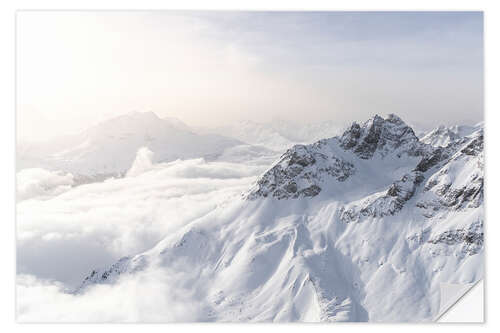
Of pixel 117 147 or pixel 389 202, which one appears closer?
pixel 117 147

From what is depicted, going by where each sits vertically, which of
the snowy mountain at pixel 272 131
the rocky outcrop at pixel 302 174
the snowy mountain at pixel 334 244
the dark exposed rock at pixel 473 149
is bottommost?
the snowy mountain at pixel 334 244

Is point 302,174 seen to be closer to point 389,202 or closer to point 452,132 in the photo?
point 389,202

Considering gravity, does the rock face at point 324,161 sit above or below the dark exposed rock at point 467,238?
above

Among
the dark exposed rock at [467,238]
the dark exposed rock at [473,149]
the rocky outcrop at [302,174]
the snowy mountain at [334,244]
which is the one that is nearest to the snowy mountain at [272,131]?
the snowy mountain at [334,244]

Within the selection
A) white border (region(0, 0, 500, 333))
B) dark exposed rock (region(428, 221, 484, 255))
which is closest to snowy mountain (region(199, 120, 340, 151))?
white border (region(0, 0, 500, 333))

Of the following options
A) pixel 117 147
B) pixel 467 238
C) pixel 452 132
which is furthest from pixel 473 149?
pixel 117 147
